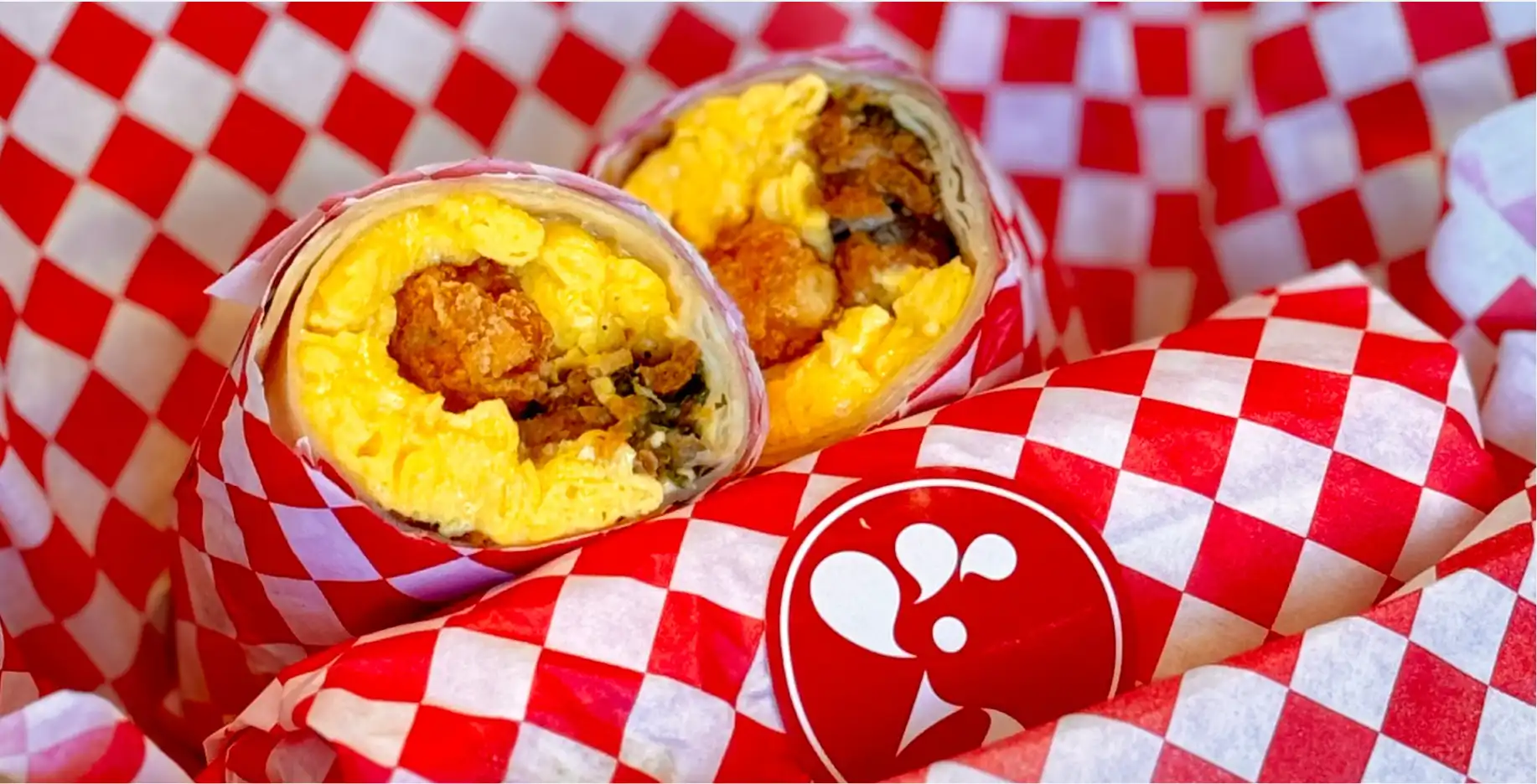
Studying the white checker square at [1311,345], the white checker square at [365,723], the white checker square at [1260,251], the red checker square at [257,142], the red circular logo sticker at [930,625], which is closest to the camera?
the white checker square at [365,723]

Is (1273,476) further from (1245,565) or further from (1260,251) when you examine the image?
(1260,251)

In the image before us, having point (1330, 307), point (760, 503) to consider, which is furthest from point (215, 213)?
point (1330, 307)

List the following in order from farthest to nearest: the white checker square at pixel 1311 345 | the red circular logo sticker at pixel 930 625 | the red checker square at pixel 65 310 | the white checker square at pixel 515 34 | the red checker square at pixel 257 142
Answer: the white checker square at pixel 515 34
the red checker square at pixel 257 142
the red checker square at pixel 65 310
the white checker square at pixel 1311 345
the red circular logo sticker at pixel 930 625

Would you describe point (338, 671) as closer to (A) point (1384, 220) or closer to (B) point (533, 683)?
(B) point (533, 683)

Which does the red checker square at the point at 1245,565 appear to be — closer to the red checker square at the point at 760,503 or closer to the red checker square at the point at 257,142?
the red checker square at the point at 760,503

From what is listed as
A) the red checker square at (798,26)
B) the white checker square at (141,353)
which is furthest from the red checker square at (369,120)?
the red checker square at (798,26)

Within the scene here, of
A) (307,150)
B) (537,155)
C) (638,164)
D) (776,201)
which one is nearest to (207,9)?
(307,150)
